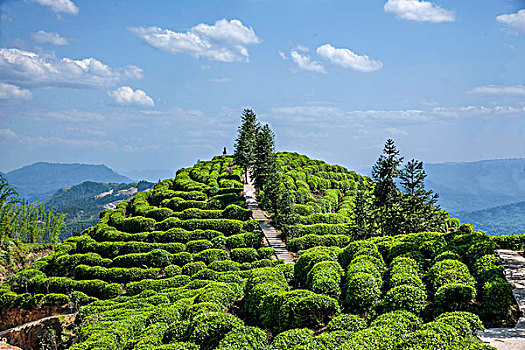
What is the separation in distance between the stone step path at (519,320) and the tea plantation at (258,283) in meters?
0.40

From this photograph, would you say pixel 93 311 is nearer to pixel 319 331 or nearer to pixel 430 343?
pixel 319 331

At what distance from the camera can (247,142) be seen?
134 feet

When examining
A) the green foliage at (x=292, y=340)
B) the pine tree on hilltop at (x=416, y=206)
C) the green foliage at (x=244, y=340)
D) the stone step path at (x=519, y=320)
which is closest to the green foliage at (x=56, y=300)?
the green foliage at (x=244, y=340)

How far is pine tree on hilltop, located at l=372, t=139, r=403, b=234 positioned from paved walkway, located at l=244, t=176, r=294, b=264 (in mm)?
7191

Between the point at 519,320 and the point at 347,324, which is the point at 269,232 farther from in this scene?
the point at 519,320

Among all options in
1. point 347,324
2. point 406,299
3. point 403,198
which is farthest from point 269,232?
point 347,324

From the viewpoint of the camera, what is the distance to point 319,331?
507 inches

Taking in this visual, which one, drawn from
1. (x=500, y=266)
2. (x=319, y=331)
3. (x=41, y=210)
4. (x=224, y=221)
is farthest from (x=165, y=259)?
(x=41, y=210)

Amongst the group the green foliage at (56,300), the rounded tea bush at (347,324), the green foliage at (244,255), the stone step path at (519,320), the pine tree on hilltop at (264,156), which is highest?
the pine tree on hilltop at (264,156)

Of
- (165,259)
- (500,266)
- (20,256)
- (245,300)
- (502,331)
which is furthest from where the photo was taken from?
(20,256)

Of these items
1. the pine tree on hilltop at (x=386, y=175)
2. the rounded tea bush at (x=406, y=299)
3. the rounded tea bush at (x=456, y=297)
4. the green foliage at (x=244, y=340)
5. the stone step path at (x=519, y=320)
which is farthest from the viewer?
the pine tree on hilltop at (x=386, y=175)

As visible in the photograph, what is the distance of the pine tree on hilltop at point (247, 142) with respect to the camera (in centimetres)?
4100

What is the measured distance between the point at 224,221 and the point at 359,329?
21.3m

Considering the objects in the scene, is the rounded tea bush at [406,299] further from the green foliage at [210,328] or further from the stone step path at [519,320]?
the green foliage at [210,328]
